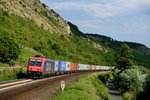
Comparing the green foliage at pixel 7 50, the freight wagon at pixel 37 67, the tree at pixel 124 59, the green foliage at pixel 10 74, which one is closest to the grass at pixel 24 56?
the green foliage at pixel 7 50

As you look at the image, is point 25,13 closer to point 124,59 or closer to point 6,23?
point 6,23

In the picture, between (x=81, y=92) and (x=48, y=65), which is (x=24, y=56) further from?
(x=81, y=92)

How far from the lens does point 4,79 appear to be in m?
53.7

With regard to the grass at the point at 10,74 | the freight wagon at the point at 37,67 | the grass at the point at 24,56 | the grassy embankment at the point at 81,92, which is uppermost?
the grass at the point at 24,56

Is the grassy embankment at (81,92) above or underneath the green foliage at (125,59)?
underneath

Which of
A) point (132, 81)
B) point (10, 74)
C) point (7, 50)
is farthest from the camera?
point (132, 81)

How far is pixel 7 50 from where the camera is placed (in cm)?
8856

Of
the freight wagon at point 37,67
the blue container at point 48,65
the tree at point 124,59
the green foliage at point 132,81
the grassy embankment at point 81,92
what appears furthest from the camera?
the tree at point 124,59

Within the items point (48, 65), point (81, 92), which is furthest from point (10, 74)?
point (81, 92)

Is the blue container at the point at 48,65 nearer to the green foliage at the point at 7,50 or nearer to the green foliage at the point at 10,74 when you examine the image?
the green foliage at the point at 10,74

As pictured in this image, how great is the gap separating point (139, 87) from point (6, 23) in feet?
246

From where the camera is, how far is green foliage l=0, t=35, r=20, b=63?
3445 inches

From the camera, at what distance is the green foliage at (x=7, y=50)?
287 feet

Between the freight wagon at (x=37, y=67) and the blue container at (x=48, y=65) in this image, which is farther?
the blue container at (x=48, y=65)
